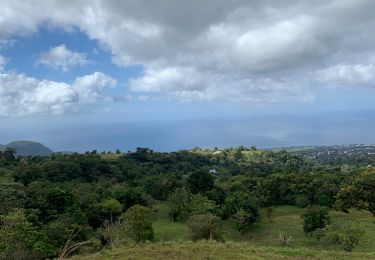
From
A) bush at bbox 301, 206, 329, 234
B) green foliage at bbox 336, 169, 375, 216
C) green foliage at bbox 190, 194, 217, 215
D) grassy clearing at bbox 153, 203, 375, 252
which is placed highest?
green foliage at bbox 336, 169, 375, 216

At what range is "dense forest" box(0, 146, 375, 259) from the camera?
2916 centimetres

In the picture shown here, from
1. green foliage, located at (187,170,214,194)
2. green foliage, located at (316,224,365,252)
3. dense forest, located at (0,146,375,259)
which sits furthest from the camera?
green foliage, located at (187,170,214,194)

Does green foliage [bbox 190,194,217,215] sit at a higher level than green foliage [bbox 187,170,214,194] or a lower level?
lower

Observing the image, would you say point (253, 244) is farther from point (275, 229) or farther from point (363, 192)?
point (275, 229)

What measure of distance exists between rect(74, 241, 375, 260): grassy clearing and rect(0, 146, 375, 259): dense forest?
1934 millimetres

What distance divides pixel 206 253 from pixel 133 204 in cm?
3980

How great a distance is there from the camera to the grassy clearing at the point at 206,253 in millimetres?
17406

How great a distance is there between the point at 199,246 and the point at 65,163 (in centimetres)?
6782

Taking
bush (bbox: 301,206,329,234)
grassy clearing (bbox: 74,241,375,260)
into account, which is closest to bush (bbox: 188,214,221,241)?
bush (bbox: 301,206,329,234)

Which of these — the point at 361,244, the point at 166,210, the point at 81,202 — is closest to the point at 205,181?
the point at 166,210

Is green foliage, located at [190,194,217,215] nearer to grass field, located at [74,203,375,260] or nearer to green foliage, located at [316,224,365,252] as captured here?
grass field, located at [74,203,375,260]

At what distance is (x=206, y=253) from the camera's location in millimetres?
17781

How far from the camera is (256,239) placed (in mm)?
43281

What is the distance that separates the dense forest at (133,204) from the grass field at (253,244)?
115 centimetres
